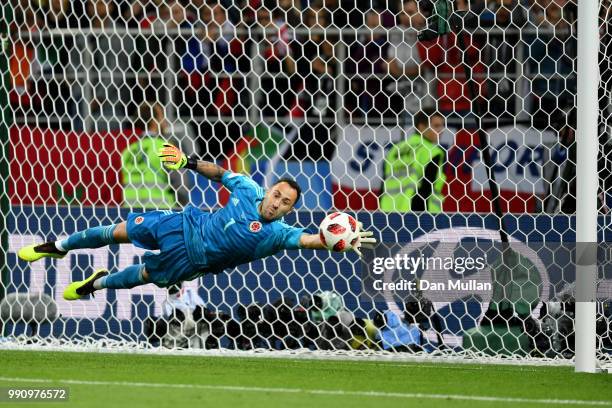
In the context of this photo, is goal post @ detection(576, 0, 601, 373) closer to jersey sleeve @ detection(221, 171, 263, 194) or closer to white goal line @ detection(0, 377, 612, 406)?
white goal line @ detection(0, 377, 612, 406)

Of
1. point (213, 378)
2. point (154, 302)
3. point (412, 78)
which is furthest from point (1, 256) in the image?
point (412, 78)

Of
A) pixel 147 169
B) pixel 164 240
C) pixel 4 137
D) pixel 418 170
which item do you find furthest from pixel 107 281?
pixel 418 170

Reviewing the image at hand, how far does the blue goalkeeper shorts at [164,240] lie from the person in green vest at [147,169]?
2.85 feet

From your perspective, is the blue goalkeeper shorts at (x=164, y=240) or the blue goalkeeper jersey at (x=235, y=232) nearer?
the blue goalkeeper jersey at (x=235, y=232)

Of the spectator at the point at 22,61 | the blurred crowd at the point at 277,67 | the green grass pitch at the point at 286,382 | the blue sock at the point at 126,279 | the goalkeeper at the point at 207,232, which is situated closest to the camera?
the green grass pitch at the point at 286,382

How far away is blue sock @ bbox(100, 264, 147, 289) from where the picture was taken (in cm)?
847

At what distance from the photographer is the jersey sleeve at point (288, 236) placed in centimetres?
800

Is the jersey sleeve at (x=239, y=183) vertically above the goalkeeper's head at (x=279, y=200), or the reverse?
the jersey sleeve at (x=239, y=183)

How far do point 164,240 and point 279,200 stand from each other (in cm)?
79

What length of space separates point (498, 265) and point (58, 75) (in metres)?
3.83

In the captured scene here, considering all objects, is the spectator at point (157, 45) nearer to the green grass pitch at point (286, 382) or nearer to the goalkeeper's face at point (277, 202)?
the goalkeeper's face at point (277, 202)

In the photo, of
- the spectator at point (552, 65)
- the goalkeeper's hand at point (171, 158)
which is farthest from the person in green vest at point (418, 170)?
the goalkeeper's hand at point (171, 158)

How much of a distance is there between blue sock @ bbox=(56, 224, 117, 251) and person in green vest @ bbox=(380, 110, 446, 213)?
6.36 feet

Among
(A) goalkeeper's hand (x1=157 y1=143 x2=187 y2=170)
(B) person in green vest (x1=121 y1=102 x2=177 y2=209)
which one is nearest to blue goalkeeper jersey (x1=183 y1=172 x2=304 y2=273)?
(A) goalkeeper's hand (x1=157 y1=143 x2=187 y2=170)
